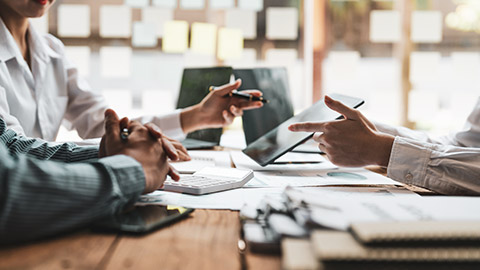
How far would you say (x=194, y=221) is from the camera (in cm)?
61

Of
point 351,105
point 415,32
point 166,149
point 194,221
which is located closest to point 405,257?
point 194,221

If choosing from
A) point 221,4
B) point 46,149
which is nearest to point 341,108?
point 46,149

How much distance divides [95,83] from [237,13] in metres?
0.94

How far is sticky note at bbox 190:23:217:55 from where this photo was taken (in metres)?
2.38

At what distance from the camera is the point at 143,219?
59 cm

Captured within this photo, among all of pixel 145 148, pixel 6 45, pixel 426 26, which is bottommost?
pixel 145 148

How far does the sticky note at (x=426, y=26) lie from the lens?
243 cm

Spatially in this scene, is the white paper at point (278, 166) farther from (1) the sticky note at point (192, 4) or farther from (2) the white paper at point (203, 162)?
(1) the sticky note at point (192, 4)

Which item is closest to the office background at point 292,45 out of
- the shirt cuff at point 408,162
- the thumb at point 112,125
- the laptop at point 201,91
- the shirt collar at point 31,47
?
the laptop at point 201,91

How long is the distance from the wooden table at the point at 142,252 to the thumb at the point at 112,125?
0.26 m

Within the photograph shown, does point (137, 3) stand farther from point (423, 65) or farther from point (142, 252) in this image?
point (142, 252)

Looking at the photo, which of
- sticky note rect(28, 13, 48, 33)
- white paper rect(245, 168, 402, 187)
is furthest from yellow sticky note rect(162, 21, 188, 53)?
white paper rect(245, 168, 402, 187)

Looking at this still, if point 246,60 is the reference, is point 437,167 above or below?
below

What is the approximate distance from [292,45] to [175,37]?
2.29 feet
